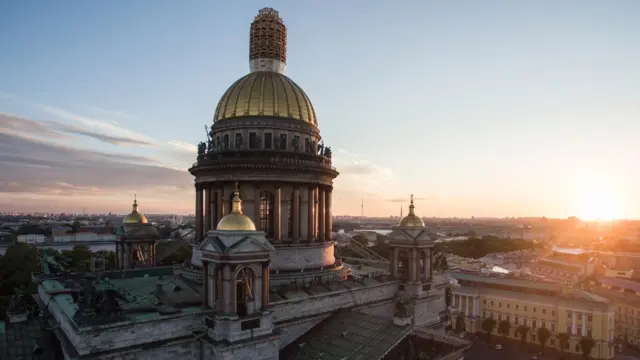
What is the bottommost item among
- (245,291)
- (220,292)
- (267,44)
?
(245,291)

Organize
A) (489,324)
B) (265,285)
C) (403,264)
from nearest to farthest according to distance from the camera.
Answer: (265,285)
(403,264)
(489,324)

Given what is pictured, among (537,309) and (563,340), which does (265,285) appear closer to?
(563,340)

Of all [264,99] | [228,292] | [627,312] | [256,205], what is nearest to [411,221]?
[256,205]

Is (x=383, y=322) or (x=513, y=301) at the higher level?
(x=383, y=322)

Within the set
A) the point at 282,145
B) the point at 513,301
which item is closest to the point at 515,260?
the point at 513,301

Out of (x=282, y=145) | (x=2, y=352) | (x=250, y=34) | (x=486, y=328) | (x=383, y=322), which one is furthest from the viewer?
(x=486, y=328)

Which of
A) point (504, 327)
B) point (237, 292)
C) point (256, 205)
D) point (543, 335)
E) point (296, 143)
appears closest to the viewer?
point (237, 292)

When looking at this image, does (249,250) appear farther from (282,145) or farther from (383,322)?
(282,145)

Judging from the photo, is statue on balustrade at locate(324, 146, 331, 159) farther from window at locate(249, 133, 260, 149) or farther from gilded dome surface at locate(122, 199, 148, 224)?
gilded dome surface at locate(122, 199, 148, 224)
